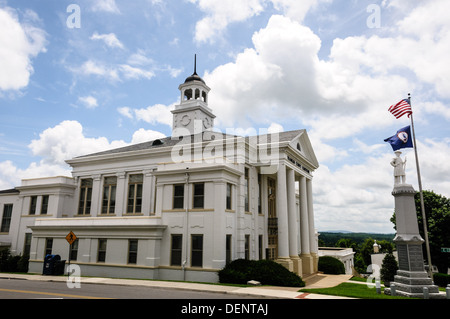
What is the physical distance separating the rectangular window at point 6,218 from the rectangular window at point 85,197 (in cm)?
895

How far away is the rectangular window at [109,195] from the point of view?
3086cm

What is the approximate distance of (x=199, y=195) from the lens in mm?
22484

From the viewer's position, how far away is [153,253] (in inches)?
861

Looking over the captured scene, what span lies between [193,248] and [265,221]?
905 cm

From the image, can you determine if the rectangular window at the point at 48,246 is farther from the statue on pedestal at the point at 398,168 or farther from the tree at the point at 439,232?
the tree at the point at 439,232

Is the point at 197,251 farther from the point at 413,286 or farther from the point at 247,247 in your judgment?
the point at 413,286

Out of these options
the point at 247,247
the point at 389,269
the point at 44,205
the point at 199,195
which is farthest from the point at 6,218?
the point at 389,269

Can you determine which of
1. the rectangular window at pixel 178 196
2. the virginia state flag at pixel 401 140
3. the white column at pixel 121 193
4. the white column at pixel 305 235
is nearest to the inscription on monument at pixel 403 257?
the virginia state flag at pixel 401 140

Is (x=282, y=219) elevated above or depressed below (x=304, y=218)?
below

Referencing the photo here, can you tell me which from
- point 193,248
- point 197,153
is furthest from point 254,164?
point 193,248

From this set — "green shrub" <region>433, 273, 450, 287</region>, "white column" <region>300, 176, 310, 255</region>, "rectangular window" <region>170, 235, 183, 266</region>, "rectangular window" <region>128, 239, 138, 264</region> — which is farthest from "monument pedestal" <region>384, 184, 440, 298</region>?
"green shrub" <region>433, 273, 450, 287</region>

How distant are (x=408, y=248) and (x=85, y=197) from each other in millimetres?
28825
